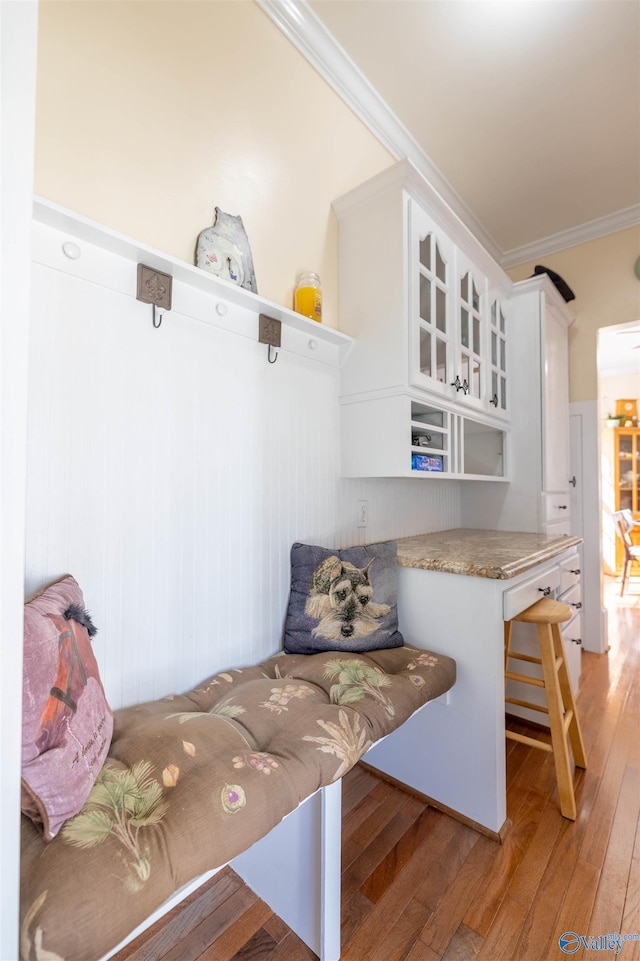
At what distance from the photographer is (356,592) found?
4.77ft

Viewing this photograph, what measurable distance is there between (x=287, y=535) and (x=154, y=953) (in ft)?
3.63

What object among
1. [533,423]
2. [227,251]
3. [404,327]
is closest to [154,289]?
[227,251]

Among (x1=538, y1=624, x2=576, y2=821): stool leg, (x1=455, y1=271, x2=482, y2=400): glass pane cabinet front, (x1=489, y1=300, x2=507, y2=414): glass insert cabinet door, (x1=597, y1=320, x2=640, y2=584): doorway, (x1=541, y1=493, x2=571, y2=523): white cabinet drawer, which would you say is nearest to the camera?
(x1=538, y1=624, x2=576, y2=821): stool leg

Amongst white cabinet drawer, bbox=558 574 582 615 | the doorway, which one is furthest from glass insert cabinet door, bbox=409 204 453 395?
the doorway

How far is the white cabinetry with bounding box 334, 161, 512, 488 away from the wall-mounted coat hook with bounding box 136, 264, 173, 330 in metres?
0.80

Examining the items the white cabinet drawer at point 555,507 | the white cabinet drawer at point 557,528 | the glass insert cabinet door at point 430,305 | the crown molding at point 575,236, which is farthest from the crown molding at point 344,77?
the white cabinet drawer at point 557,528

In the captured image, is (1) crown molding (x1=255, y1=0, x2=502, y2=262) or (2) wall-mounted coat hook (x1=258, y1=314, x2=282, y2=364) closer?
(2) wall-mounted coat hook (x1=258, y1=314, x2=282, y2=364)

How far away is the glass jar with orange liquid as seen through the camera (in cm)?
156

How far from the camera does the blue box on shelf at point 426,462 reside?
1655 mm

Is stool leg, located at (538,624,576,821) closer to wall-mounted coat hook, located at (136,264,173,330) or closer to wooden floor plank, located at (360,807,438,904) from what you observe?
wooden floor plank, located at (360,807,438,904)

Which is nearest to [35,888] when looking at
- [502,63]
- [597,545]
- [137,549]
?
[137,549]

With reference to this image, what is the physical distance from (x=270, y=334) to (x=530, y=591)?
1356 mm

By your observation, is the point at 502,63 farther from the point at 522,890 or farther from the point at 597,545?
the point at 522,890

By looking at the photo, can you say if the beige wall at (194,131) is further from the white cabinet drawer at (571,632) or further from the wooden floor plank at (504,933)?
the wooden floor plank at (504,933)
